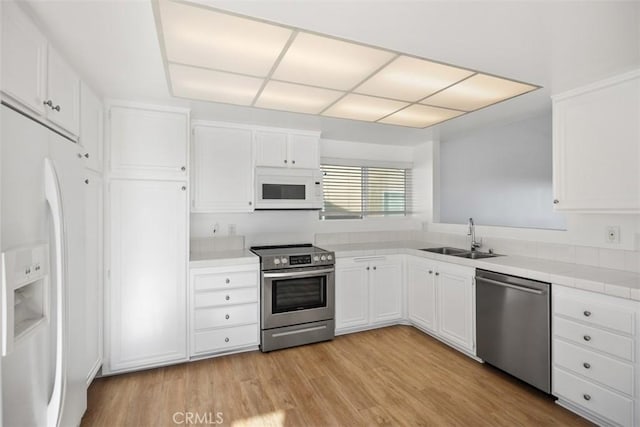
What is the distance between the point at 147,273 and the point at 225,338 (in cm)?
93

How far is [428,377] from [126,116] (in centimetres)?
333

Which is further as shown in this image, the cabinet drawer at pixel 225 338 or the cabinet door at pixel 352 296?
the cabinet door at pixel 352 296

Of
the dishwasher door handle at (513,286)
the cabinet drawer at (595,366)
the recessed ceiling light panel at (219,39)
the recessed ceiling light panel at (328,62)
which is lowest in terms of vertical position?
the cabinet drawer at (595,366)

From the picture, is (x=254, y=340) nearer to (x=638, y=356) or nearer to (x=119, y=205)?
(x=119, y=205)

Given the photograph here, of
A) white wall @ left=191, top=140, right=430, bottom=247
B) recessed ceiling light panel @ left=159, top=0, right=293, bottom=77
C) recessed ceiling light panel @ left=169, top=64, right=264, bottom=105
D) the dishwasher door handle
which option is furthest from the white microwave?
the dishwasher door handle

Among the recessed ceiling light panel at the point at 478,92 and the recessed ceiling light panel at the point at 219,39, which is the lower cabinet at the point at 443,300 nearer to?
the recessed ceiling light panel at the point at 478,92

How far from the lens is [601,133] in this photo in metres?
2.20

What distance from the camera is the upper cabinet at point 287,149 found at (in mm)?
3379

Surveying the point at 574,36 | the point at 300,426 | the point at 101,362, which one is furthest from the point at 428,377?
the point at 101,362

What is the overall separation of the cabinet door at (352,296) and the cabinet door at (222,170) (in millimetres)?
1267

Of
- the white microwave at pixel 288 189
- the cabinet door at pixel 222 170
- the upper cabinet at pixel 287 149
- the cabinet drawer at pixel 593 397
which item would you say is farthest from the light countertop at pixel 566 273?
the cabinet door at pixel 222 170

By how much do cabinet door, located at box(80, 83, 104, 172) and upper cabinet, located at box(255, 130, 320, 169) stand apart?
140 centimetres

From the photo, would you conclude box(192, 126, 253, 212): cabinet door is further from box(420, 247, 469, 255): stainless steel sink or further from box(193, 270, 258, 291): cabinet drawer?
box(420, 247, 469, 255): stainless steel sink

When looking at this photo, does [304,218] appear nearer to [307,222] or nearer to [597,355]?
[307,222]
